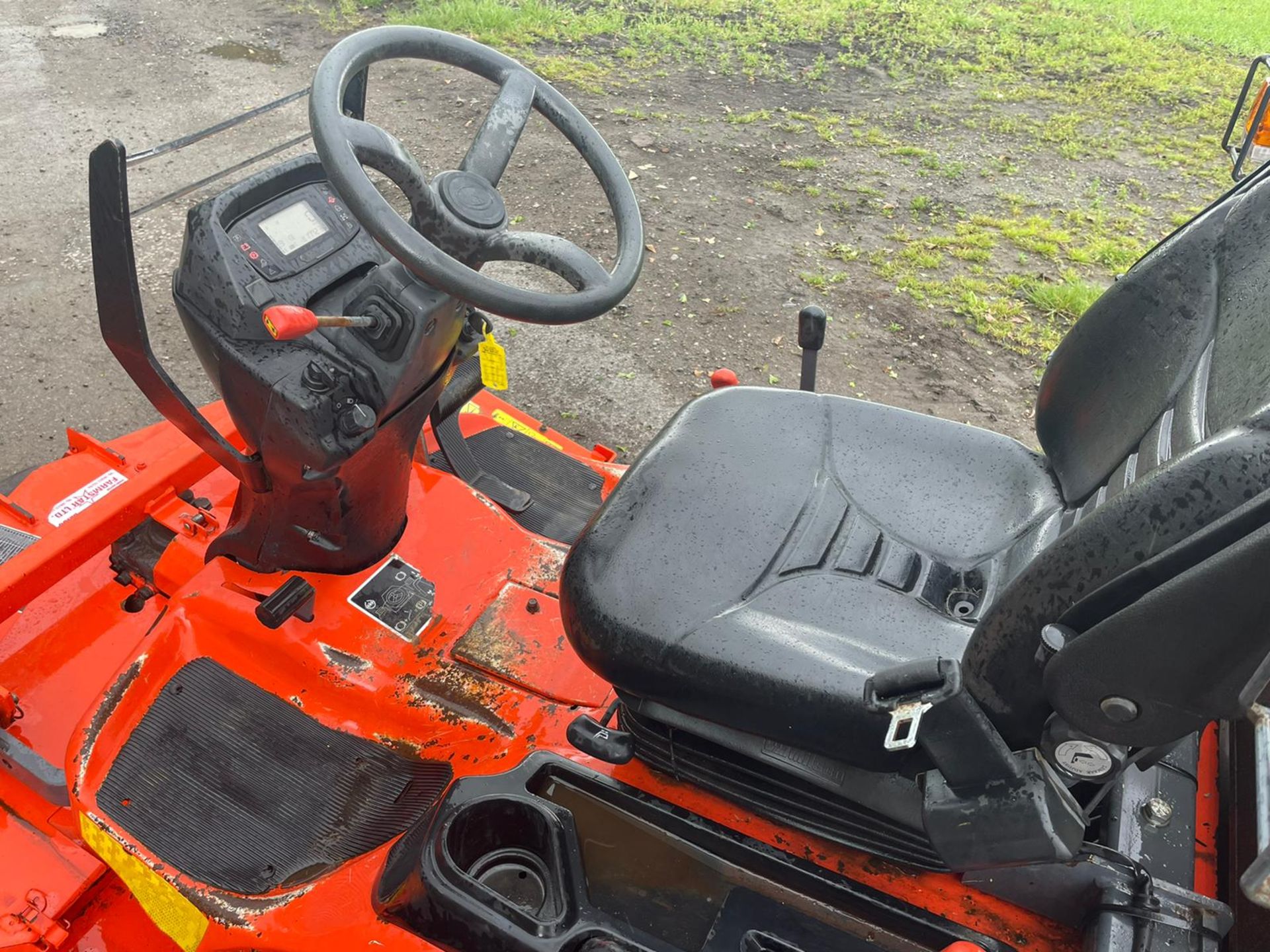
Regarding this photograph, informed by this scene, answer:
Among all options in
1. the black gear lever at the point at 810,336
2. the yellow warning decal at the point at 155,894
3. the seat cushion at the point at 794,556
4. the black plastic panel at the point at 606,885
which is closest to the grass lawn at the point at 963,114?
the black gear lever at the point at 810,336

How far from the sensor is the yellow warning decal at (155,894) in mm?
1597

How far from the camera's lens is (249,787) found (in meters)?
1.75

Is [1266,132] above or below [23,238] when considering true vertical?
above

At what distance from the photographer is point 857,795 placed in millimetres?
1323

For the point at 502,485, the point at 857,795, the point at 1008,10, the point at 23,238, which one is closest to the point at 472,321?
the point at 502,485

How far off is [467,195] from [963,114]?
529 cm

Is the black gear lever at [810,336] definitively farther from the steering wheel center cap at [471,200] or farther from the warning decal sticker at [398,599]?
the warning decal sticker at [398,599]

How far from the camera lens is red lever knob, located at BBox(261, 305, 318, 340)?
4.93 ft

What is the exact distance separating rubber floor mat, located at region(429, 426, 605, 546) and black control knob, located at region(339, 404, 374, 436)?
79 centimetres

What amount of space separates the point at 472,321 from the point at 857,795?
1127 mm

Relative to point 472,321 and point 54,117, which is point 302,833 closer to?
point 472,321

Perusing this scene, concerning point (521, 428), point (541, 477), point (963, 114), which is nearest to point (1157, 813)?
point (541, 477)

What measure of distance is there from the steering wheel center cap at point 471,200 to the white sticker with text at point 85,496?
3.92 ft

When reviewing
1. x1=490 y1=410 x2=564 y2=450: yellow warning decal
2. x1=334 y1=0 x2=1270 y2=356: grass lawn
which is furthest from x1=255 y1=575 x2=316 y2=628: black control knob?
x1=334 y1=0 x2=1270 y2=356: grass lawn
